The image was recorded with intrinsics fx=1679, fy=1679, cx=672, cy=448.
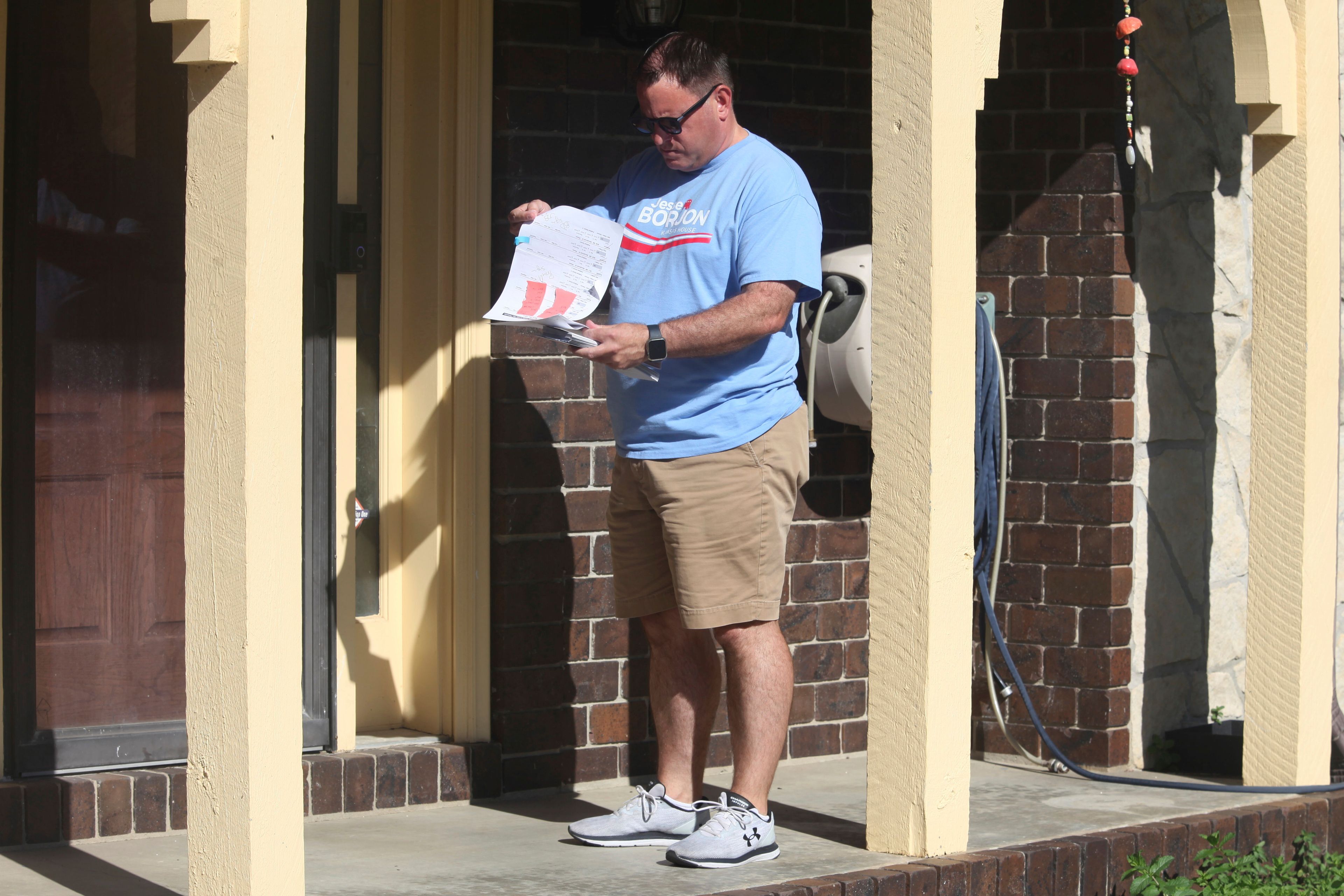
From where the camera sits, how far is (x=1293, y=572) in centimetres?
484

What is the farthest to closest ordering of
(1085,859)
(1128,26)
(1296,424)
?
(1296,424)
(1128,26)
(1085,859)

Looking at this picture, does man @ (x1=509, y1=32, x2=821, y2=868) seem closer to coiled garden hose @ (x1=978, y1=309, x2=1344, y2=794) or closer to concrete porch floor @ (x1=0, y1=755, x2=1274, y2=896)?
concrete porch floor @ (x1=0, y1=755, x2=1274, y2=896)

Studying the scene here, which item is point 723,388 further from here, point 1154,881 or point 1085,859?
point 1154,881

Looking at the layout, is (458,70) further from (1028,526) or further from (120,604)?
(1028,526)

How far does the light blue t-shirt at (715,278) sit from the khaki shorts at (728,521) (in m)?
0.04

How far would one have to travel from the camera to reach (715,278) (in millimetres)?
3854

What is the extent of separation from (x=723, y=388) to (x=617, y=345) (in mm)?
344

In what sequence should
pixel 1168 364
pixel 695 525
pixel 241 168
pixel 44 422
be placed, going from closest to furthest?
1. pixel 241 168
2. pixel 695 525
3. pixel 44 422
4. pixel 1168 364

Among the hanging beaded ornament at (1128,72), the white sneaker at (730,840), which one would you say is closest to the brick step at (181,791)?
the white sneaker at (730,840)

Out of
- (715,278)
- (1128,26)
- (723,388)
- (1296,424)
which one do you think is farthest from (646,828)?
(1128,26)

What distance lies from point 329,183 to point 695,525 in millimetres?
1534

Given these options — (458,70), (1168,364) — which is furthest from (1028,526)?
(458,70)

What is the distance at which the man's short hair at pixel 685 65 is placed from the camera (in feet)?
12.6

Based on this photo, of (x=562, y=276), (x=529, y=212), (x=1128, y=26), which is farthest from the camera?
(x=1128, y=26)
